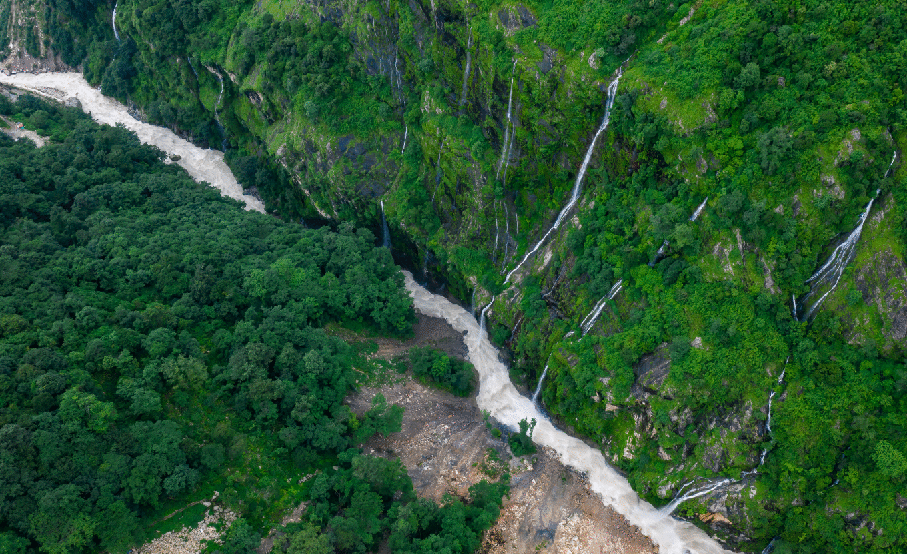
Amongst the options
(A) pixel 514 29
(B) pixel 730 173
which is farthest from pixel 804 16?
(A) pixel 514 29

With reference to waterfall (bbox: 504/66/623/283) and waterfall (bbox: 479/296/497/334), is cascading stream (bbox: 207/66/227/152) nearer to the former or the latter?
waterfall (bbox: 479/296/497/334)

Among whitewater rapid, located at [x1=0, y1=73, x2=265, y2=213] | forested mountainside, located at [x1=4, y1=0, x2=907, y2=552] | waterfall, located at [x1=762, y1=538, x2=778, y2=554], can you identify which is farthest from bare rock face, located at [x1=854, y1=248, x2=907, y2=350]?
whitewater rapid, located at [x1=0, y1=73, x2=265, y2=213]

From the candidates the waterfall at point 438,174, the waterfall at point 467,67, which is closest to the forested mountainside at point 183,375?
the waterfall at point 438,174

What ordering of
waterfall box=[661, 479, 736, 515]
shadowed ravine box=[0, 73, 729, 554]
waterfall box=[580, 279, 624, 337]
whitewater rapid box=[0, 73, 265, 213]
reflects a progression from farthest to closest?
whitewater rapid box=[0, 73, 265, 213] < waterfall box=[580, 279, 624, 337] < shadowed ravine box=[0, 73, 729, 554] < waterfall box=[661, 479, 736, 515]

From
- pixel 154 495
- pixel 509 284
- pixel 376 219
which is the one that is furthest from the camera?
pixel 376 219

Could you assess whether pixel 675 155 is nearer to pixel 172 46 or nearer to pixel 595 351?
pixel 595 351

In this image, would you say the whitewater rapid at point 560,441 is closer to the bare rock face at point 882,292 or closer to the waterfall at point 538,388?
the waterfall at point 538,388
